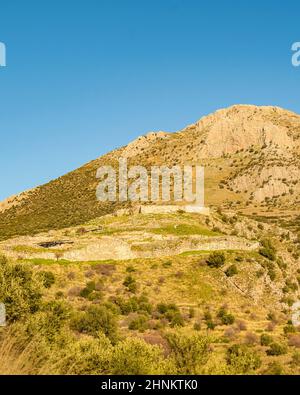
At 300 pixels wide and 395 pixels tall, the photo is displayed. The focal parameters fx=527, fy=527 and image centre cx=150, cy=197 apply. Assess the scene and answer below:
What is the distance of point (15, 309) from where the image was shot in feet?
72.4

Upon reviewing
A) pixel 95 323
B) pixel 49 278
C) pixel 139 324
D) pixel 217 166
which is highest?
pixel 217 166

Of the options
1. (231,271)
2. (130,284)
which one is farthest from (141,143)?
(130,284)

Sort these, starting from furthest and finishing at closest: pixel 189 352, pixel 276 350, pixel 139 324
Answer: pixel 139 324, pixel 276 350, pixel 189 352

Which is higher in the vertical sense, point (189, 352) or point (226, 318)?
point (189, 352)

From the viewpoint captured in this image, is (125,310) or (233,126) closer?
(125,310)

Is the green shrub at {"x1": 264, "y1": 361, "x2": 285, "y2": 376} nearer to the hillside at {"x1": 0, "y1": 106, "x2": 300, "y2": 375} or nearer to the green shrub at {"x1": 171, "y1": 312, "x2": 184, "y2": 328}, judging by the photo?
the hillside at {"x1": 0, "y1": 106, "x2": 300, "y2": 375}

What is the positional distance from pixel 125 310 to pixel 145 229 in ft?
55.6

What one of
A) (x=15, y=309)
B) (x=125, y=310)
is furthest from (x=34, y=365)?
(x=125, y=310)

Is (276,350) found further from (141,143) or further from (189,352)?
(141,143)

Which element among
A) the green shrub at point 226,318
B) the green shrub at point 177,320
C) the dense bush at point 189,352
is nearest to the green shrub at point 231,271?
the green shrub at point 226,318

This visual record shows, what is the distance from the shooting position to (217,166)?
13188cm

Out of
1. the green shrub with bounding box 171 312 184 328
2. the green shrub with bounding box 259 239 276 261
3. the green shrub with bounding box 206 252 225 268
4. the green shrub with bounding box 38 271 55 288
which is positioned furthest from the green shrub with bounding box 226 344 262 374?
the green shrub with bounding box 259 239 276 261
